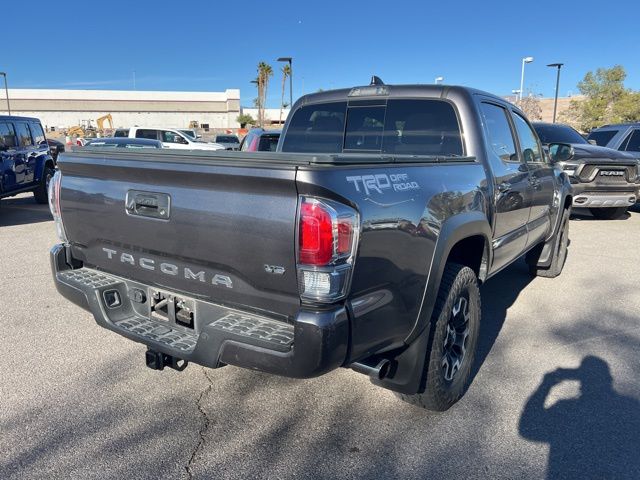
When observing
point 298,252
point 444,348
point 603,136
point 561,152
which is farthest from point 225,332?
point 603,136

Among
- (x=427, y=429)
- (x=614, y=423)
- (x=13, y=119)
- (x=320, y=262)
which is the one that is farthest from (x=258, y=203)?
(x=13, y=119)

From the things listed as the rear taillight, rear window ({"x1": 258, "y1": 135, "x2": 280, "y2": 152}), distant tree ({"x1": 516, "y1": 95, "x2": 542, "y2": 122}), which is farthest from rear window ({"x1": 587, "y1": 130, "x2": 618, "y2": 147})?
distant tree ({"x1": 516, "y1": 95, "x2": 542, "y2": 122})

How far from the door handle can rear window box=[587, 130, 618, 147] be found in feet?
33.0

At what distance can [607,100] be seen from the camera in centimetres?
3772

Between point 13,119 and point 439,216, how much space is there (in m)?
10.4

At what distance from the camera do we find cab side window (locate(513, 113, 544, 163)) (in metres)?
4.66

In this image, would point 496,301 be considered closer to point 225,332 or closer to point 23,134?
point 225,332

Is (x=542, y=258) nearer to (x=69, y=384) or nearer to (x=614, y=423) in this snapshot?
(x=614, y=423)

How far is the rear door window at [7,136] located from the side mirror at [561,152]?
9383mm

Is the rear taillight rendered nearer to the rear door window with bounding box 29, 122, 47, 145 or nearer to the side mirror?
the side mirror

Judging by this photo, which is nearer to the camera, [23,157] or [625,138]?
[23,157]

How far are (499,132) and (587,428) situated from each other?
7.62ft

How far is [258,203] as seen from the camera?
2.22 m

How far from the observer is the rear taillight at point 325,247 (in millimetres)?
2086
